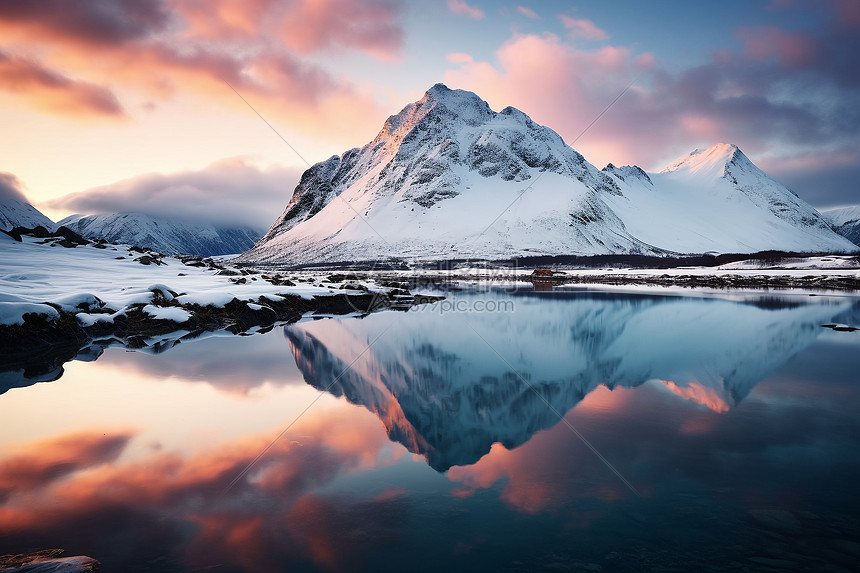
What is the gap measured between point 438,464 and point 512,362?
876 centimetres

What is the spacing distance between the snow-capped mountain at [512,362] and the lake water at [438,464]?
0.12m

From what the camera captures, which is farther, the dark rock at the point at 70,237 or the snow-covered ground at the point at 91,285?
the dark rock at the point at 70,237

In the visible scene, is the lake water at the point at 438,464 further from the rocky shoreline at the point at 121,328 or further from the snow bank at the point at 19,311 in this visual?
the snow bank at the point at 19,311

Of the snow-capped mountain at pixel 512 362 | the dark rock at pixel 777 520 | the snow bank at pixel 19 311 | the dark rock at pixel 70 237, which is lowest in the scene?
the snow-capped mountain at pixel 512 362

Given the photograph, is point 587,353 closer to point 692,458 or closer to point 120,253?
point 692,458

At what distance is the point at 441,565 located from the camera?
4.66 metres

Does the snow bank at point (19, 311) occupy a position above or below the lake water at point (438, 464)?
above

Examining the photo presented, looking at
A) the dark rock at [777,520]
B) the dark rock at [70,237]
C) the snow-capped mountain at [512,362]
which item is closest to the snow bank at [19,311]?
the snow-capped mountain at [512,362]

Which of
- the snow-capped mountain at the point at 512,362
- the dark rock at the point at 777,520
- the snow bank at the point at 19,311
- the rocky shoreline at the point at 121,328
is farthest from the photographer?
the snow bank at the point at 19,311

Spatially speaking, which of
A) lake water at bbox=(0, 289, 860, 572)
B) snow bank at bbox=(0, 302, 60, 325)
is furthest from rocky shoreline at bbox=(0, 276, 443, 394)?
lake water at bbox=(0, 289, 860, 572)

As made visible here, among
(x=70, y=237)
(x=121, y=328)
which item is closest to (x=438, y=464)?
(x=121, y=328)

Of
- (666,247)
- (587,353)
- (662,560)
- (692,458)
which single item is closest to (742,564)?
(662,560)

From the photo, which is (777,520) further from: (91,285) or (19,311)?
(91,285)

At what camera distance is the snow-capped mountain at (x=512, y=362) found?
9.59m
